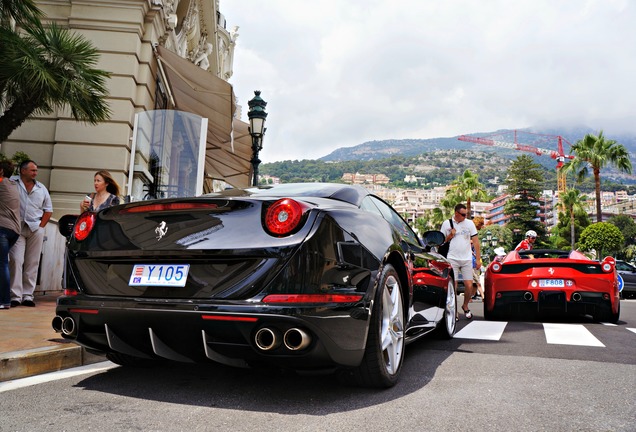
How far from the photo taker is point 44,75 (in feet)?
24.2

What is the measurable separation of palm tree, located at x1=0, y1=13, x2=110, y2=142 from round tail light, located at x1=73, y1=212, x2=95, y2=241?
4.66 metres

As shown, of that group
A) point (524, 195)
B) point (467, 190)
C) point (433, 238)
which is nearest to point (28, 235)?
point (433, 238)

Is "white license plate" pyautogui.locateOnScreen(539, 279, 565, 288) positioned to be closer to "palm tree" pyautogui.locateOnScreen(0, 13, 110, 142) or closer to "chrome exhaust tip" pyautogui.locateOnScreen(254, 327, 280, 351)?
"chrome exhaust tip" pyautogui.locateOnScreen(254, 327, 280, 351)

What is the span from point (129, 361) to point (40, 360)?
575 millimetres

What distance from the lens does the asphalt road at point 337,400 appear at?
8.59 feet

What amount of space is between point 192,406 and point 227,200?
1057 mm

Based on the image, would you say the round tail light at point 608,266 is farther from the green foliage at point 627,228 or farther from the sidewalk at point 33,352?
the green foliage at point 627,228

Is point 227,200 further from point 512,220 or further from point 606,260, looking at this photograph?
point 512,220

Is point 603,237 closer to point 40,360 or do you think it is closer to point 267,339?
point 40,360

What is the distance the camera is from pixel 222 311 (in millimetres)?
2816

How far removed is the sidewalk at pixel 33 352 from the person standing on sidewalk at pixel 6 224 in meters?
1.29

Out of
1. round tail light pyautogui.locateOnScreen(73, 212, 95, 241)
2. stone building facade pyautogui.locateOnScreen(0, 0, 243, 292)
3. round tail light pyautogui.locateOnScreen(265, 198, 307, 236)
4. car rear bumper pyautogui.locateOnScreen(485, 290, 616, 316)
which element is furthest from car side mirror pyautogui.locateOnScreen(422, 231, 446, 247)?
stone building facade pyautogui.locateOnScreen(0, 0, 243, 292)

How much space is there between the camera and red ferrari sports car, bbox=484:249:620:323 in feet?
25.7

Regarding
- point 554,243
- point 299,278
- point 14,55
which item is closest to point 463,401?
point 299,278
